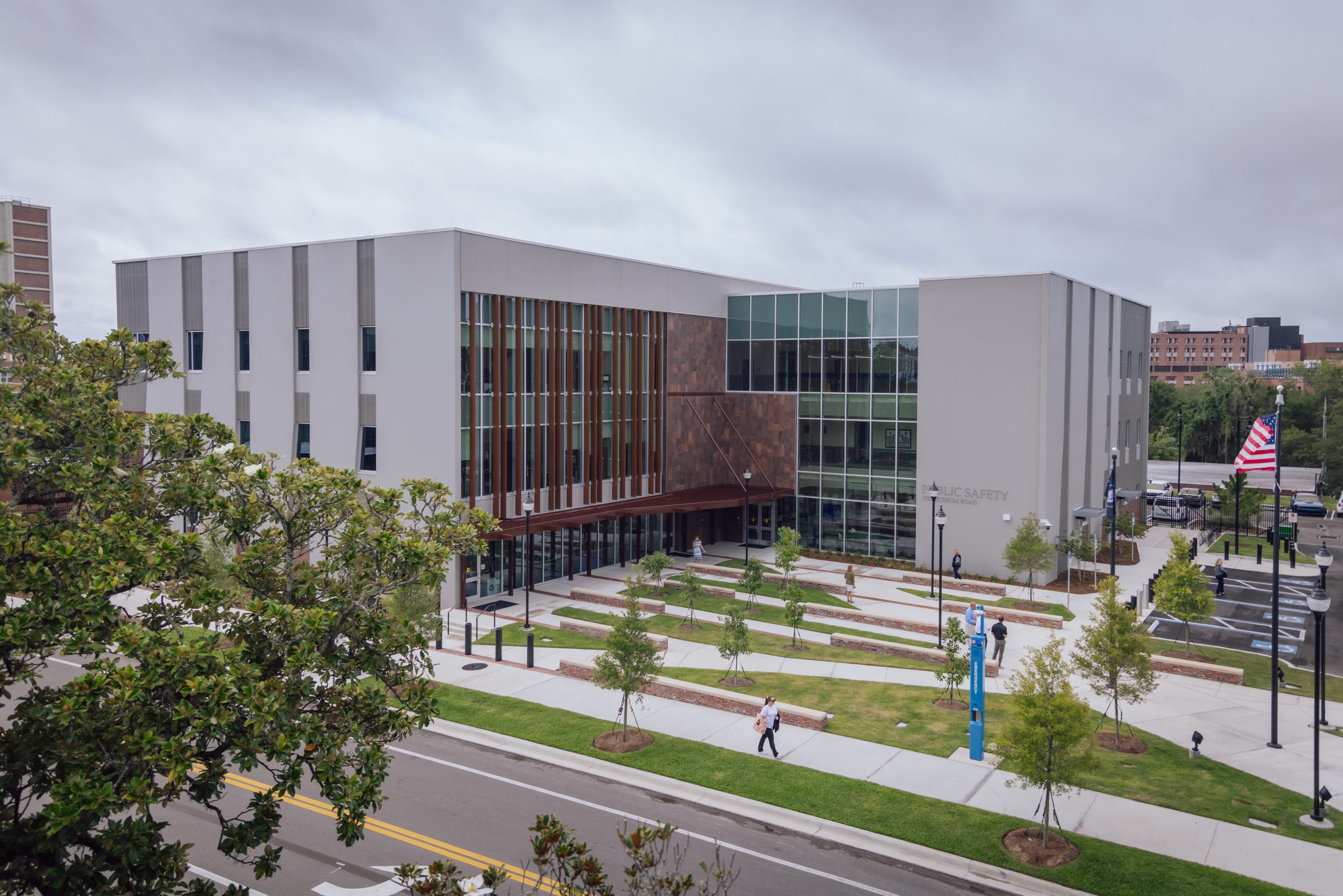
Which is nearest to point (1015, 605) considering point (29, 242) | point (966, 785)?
point (966, 785)

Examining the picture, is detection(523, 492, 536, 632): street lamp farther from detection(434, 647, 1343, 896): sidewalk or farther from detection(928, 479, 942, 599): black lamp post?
detection(928, 479, 942, 599): black lamp post

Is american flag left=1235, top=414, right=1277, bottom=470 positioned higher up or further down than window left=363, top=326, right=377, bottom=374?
further down

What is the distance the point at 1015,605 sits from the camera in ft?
113

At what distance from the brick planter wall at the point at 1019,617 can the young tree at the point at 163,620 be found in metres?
25.4

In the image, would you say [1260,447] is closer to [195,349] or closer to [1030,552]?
[1030,552]

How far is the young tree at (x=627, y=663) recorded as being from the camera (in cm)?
2064

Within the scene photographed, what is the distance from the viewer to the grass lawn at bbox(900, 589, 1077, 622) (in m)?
33.4

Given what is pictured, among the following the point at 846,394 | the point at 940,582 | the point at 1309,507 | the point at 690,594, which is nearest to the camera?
the point at 940,582

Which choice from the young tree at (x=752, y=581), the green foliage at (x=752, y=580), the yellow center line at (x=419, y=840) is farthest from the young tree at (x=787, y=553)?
the yellow center line at (x=419, y=840)

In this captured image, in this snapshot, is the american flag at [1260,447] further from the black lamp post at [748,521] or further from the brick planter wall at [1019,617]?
the black lamp post at [748,521]

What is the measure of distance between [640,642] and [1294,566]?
36390 mm

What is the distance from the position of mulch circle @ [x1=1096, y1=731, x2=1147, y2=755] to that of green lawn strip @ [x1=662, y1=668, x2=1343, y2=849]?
19 centimetres

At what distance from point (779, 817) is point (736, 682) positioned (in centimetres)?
817

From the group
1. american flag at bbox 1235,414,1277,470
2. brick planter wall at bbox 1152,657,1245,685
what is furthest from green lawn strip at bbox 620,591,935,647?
american flag at bbox 1235,414,1277,470
